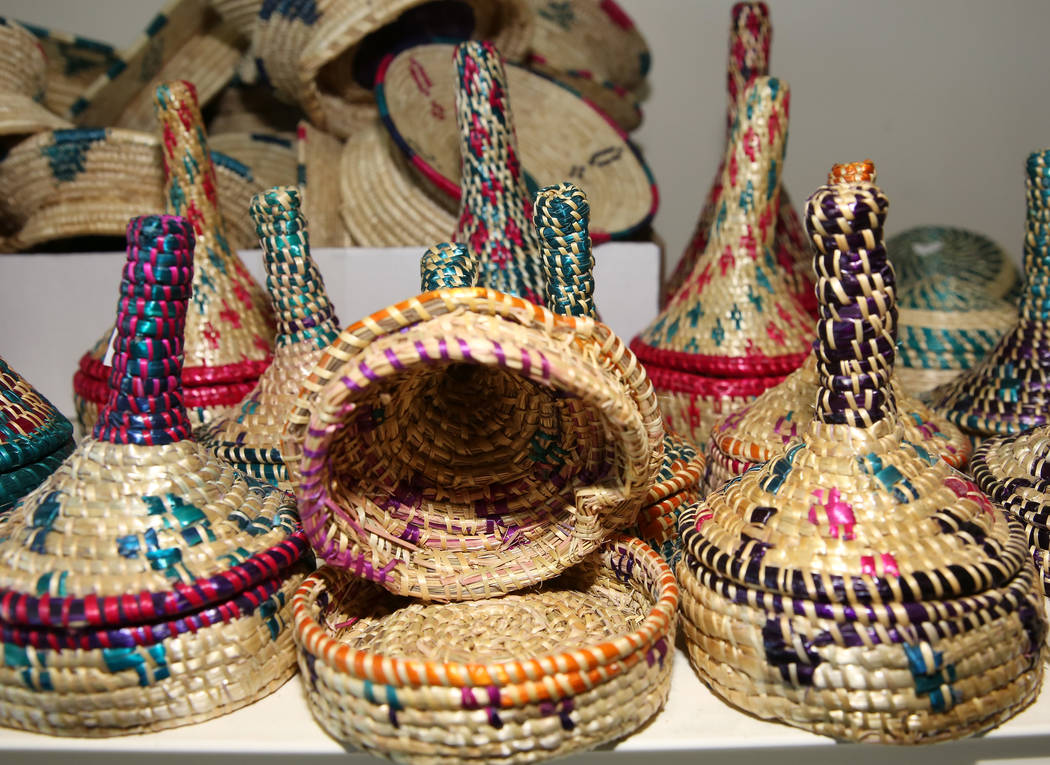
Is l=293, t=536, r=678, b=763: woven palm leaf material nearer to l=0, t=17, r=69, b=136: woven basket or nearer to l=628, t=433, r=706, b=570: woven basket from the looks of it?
l=628, t=433, r=706, b=570: woven basket

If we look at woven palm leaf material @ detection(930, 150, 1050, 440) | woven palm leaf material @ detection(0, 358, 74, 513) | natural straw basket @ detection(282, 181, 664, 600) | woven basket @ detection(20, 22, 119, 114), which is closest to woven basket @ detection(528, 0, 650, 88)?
woven basket @ detection(20, 22, 119, 114)

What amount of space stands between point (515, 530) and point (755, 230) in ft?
2.02

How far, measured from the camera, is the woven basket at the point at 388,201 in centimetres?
147

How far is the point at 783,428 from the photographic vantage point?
3.25ft

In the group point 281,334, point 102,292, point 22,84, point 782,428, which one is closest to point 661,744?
point 782,428

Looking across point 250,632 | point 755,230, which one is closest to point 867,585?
point 250,632

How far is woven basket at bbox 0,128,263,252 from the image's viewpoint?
140 cm

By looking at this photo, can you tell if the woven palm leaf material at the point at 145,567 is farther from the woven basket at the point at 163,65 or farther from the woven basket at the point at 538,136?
the woven basket at the point at 163,65

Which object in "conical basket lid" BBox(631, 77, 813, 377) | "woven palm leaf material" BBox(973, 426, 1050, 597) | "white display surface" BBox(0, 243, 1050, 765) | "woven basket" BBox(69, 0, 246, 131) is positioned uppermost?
"woven basket" BBox(69, 0, 246, 131)

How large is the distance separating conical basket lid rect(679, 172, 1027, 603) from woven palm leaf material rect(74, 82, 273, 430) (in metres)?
0.70

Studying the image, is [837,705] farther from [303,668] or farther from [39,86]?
[39,86]

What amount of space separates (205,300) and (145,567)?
1.96 feet

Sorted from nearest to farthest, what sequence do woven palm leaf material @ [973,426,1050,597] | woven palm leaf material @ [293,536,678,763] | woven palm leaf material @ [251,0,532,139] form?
1. woven palm leaf material @ [293,536,678,763]
2. woven palm leaf material @ [973,426,1050,597]
3. woven palm leaf material @ [251,0,532,139]

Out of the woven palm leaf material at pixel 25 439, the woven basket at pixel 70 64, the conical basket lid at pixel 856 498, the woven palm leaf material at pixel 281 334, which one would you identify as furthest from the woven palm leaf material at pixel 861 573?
the woven basket at pixel 70 64
